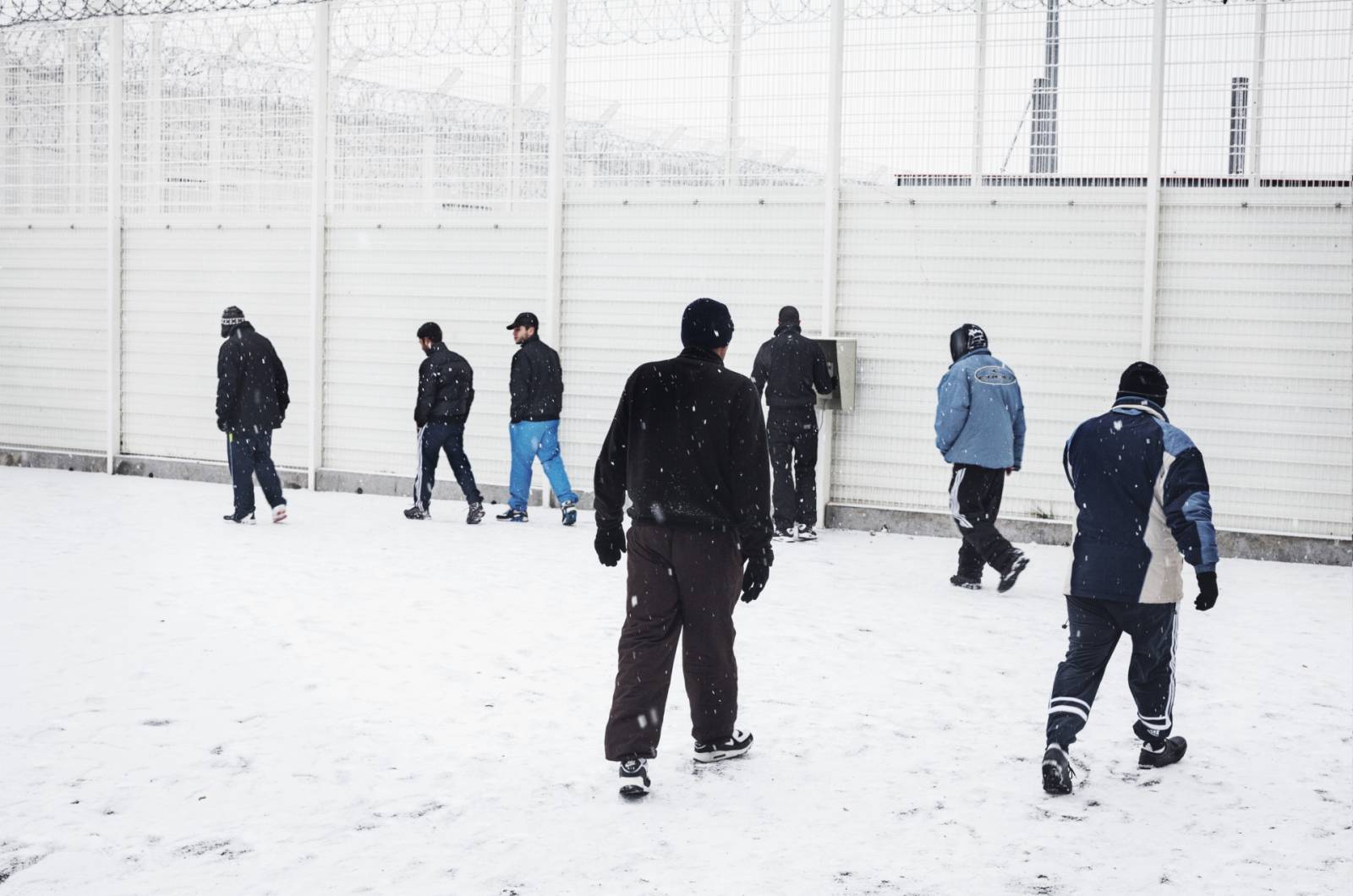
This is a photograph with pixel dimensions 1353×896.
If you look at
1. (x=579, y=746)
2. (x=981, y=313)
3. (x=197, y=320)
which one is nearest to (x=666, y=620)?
(x=579, y=746)

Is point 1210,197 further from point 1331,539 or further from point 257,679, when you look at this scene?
point 257,679

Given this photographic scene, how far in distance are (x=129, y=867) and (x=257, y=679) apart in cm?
232

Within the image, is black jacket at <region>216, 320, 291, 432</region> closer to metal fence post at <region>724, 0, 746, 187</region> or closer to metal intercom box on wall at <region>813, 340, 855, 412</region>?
metal fence post at <region>724, 0, 746, 187</region>

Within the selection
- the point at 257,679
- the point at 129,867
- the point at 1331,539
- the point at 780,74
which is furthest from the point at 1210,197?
the point at 129,867

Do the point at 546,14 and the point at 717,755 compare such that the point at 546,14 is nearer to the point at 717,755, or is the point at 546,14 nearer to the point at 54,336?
the point at 54,336

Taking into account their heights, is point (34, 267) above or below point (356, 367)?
above

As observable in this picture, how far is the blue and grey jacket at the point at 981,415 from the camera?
956cm

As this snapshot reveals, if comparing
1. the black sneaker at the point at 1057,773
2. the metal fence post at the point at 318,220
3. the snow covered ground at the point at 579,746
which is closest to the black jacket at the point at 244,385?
the snow covered ground at the point at 579,746

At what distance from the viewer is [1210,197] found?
11.4m

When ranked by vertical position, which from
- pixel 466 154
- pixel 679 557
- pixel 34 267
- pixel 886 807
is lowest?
pixel 886 807

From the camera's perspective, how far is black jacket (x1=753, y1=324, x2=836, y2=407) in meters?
11.7

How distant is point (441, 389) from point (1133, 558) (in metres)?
8.12

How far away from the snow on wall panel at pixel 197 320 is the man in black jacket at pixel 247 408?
2.54 metres

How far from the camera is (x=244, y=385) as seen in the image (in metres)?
11.9
